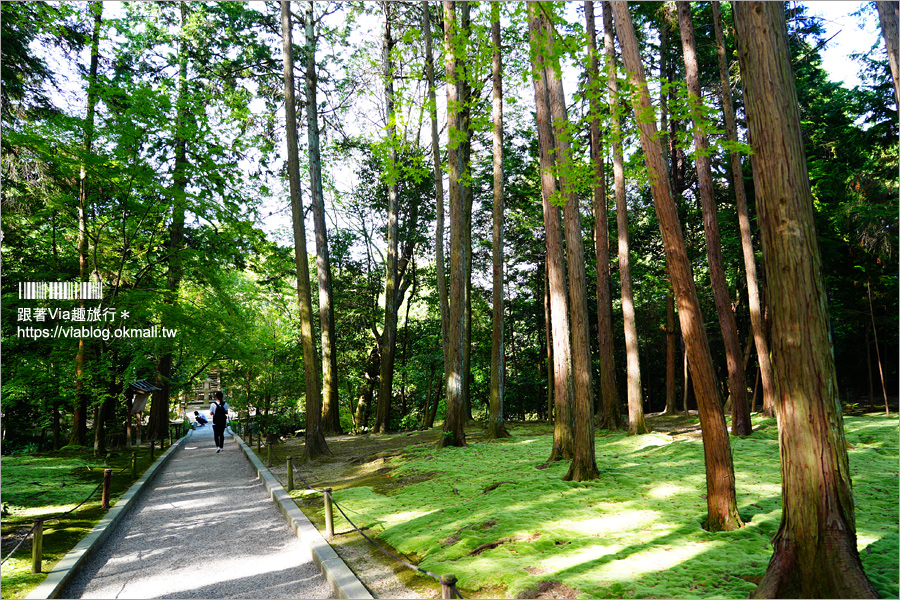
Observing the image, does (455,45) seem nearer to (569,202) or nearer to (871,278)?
(569,202)

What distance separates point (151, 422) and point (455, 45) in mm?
20711

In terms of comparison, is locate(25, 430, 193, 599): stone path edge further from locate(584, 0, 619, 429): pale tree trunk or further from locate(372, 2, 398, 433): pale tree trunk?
locate(584, 0, 619, 429): pale tree trunk

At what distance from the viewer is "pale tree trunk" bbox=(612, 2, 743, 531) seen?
5.78m

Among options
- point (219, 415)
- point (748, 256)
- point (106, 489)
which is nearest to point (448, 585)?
point (106, 489)

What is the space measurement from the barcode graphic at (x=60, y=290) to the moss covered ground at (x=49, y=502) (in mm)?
4070

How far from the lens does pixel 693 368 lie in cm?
607

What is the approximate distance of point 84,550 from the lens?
6258mm

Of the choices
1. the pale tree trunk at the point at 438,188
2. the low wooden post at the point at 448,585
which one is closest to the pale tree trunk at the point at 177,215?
the pale tree trunk at the point at 438,188

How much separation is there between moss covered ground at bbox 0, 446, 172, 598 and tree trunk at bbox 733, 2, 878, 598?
23.1ft

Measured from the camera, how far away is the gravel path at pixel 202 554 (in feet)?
17.5

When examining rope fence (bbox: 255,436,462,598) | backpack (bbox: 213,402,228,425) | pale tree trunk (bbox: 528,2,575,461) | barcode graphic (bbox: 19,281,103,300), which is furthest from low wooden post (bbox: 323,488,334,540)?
backpack (bbox: 213,402,228,425)

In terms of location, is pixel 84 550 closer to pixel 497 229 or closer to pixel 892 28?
pixel 497 229

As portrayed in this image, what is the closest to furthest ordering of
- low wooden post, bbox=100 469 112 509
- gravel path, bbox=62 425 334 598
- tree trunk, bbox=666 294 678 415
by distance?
1. gravel path, bbox=62 425 334 598
2. low wooden post, bbox=100 469 112 509
3. tree trunk, bbox=666 294 678 415

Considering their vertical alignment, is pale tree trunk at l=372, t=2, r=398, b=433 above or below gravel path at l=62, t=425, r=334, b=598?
above
